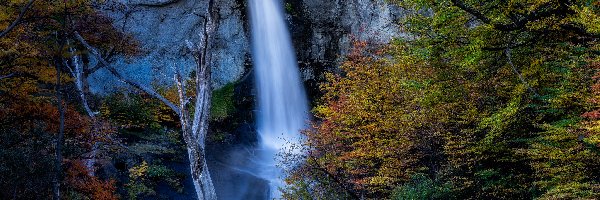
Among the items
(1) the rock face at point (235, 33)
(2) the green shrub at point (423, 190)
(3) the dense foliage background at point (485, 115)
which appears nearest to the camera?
(3) the dense foliage background at point (485, 115)

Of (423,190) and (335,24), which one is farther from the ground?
(335,24)

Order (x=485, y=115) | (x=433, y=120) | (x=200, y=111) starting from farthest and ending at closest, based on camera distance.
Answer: (x=433, y=120)
(x=485, y=115)
(x=200, y=111)

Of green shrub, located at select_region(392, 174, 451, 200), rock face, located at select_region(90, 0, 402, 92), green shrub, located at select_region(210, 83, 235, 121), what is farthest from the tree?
rock face, located at select_region(90, 0, 402, 92)

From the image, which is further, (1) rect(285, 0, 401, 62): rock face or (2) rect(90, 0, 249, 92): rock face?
(2) rect(90, 0, 249, 92): rock face

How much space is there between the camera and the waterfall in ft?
82.7

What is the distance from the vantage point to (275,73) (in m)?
26.4

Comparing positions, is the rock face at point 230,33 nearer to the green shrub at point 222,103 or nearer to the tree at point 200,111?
the green shrub at point 222,103

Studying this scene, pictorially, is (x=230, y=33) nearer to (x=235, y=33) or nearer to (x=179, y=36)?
(x=235, y=33)

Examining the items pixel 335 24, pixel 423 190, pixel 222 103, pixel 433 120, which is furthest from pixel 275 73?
pixel 423 190

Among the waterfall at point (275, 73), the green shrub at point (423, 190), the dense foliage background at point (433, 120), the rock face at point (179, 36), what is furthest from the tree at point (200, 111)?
the rock face at point (179, 36)

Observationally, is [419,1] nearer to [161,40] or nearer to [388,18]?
[388,18]

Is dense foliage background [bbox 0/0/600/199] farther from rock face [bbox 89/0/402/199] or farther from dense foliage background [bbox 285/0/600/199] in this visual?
rock face [bbox 89/0/402/199]

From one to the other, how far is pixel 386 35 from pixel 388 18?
0.95 m

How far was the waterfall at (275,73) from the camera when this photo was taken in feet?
82.7
